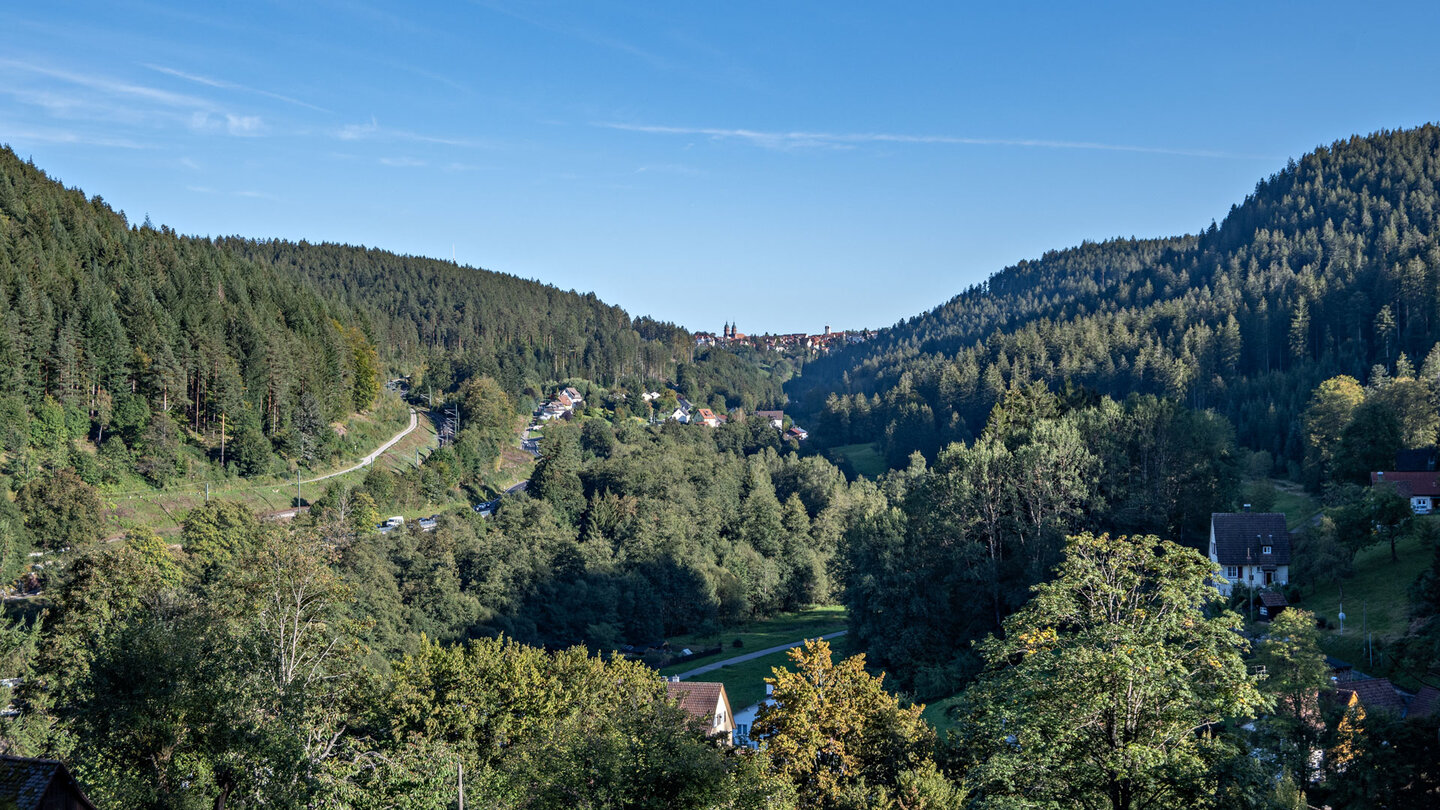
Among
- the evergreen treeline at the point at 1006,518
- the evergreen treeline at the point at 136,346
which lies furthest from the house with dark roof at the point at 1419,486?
the evergreen treeline at the point at 136,346

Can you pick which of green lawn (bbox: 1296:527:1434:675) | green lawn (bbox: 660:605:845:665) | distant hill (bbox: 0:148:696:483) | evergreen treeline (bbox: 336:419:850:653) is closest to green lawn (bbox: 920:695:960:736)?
green lawn (bbox: 1296:527:1434:675)

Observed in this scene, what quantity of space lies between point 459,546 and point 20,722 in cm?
3110

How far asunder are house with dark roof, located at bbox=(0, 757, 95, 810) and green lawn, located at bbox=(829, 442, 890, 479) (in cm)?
11110

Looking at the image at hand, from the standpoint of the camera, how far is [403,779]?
19.8 m

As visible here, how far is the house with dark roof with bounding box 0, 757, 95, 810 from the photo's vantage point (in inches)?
520

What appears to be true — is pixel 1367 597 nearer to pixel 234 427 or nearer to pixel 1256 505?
pixel 1256 505

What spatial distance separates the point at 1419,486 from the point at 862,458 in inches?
3309

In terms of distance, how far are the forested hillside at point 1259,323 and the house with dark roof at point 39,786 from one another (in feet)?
298

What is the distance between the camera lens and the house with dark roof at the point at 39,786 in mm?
13211

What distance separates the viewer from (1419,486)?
53.1m

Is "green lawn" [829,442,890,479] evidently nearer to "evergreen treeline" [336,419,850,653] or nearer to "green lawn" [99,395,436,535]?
"evergreen treeline" [336,419,850,653]

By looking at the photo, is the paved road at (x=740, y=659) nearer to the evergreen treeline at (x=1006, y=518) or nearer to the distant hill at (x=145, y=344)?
the evergreen treeline at (x=1006, y=518)

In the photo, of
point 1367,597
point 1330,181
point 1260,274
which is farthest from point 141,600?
point 1330,181

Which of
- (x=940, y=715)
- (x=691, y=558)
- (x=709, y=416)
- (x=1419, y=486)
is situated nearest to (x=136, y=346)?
(x=691, y=558)
